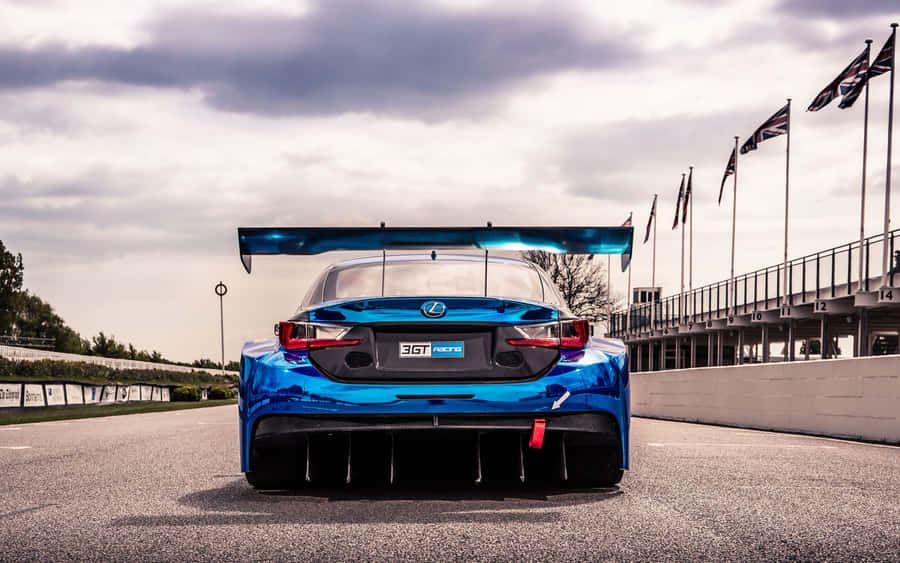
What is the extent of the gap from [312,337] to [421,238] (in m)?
1.45

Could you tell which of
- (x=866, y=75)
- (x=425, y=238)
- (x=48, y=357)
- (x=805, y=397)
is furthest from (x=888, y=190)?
(x=48, y=357)

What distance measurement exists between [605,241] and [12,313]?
114508mm

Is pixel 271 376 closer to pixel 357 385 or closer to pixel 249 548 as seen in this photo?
pixel 357 385

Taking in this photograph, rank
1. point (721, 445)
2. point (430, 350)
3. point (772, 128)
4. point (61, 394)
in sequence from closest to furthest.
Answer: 1. point (430, 350)
2. point (721, 445)
3. point (772, 128)
4. point (61, 394)

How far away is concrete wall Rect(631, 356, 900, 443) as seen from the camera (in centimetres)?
1262

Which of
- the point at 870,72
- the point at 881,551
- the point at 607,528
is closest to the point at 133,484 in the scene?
the point at 607,528

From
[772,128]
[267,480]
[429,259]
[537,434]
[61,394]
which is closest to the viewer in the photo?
[537,434]

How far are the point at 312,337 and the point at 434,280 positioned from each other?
3.39ft

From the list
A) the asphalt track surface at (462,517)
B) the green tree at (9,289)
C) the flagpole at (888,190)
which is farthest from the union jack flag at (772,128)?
the green tree at (9,289)

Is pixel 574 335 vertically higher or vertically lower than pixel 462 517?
higher

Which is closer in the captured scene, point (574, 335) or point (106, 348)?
point (574, 335)

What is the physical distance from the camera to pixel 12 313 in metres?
111

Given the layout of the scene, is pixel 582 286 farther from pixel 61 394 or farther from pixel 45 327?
pixel 45 327

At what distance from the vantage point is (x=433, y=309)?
5.80 m
